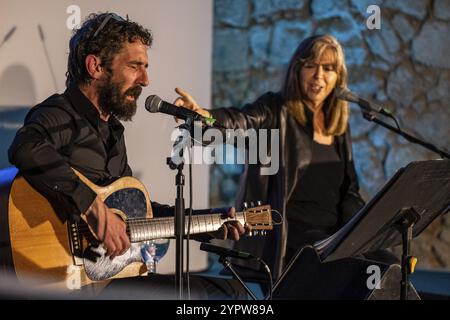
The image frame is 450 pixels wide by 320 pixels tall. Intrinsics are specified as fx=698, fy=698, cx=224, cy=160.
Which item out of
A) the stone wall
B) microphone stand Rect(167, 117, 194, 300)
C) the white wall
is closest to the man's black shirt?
microphone stand Rect(167, 117, 194, 300)

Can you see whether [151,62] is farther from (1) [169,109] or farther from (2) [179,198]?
(2) [179,198]

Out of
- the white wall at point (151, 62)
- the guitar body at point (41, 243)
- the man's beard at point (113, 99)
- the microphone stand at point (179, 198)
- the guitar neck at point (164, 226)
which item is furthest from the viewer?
the white wall at point (151, 62)

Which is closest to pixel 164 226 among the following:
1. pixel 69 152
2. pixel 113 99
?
pixel 69 152

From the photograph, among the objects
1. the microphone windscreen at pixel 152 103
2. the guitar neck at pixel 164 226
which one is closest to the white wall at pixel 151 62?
the guitar neck at pixel 164 226

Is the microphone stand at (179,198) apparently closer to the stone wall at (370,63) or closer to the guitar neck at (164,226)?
the guitar neck at (164,226)

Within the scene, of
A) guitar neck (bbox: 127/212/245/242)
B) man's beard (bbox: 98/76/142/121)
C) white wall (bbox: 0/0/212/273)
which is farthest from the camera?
white wall (bbox: 0/0/212/273)

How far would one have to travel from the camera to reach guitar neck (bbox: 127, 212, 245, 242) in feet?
10.3

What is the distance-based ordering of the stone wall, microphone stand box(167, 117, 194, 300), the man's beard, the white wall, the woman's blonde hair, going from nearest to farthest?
microphone stand box(167, 117, 194, 300) < the man's beard < the white wall < the woman's blonde hair < the stone wall

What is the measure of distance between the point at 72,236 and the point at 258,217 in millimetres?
954

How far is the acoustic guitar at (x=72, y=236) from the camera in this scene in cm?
284

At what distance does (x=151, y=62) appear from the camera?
5.07 metres

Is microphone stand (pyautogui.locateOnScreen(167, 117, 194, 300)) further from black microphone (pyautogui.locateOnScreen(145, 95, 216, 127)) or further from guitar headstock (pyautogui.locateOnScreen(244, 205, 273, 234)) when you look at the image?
guitar headstock (pyautogui.locateOnScreen(244, 205, 273, 234))

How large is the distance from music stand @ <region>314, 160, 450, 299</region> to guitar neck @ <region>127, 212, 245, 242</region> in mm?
579
